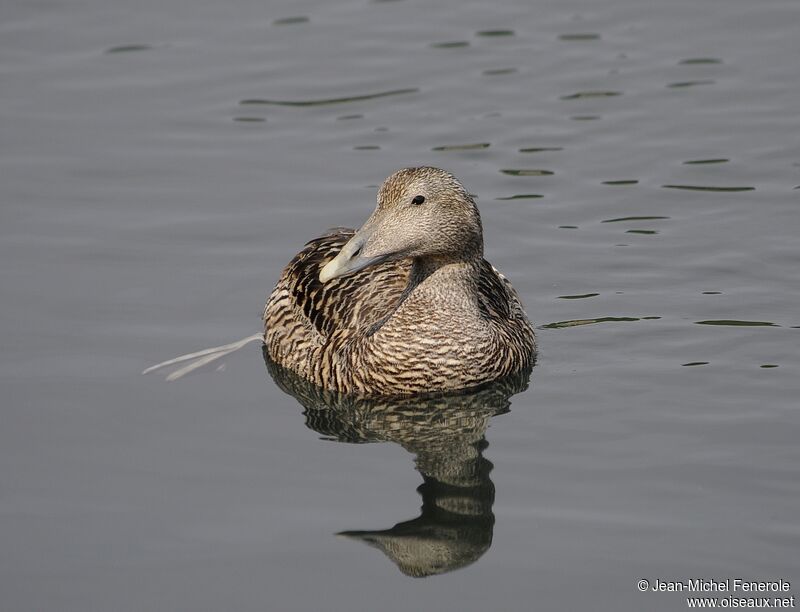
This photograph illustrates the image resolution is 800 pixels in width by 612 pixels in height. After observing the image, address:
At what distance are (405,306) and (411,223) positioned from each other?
2.44 ft

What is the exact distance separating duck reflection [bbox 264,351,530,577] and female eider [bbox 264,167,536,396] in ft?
0.33

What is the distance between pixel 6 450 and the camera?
883cm

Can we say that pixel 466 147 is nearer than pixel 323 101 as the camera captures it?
Yes

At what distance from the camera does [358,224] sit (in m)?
12.0

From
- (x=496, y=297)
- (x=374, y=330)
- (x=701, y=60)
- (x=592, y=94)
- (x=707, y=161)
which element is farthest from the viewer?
(x=701, y=60)

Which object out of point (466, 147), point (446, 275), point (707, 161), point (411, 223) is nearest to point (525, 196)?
point (466, 147)

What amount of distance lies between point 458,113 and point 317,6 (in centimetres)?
298

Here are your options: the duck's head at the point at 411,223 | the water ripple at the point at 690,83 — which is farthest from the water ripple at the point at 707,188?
the duck's head at the point at 411,223

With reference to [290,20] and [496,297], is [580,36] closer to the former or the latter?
[290,20]

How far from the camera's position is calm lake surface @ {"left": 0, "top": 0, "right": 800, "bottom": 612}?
7688 millimetres

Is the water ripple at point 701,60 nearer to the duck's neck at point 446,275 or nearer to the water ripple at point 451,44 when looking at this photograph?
the water ripple at point 451,44

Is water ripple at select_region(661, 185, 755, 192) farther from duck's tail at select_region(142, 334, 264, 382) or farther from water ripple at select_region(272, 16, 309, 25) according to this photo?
water ripple at select_region(272, 16, 309, 25)

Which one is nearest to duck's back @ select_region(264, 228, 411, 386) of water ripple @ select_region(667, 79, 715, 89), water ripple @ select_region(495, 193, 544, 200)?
water ripple @ select_region(495, 193, 544, 200)

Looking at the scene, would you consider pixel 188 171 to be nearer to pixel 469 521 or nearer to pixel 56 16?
pixel 56 16
